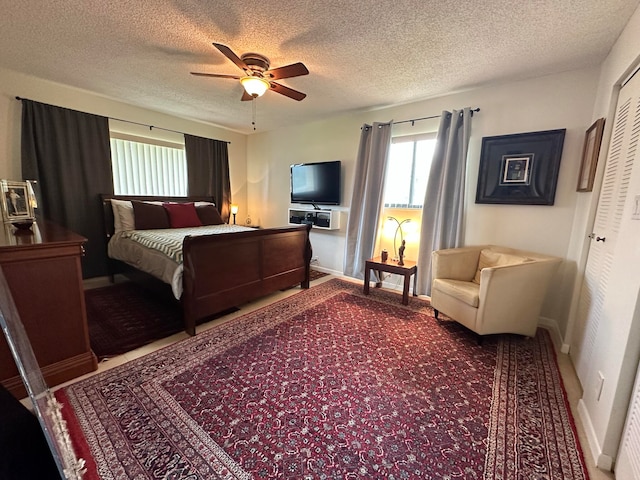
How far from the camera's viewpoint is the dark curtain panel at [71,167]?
294cm

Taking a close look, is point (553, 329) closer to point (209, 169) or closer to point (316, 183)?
point (316, 183)

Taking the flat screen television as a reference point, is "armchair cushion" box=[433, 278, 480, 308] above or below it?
below

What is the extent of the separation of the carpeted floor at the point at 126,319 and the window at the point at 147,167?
4.87 ft

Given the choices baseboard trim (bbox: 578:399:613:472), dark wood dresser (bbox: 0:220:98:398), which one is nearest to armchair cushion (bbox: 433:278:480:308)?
baseboard trim (bbox: 578:399:613:472)

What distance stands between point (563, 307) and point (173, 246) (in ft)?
12.2

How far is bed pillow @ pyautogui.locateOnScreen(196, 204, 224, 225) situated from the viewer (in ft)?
13.5

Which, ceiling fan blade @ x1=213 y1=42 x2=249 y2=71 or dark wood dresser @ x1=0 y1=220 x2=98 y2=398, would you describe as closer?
dark wood dresser @ x1=0 y1=220 x2=98 y2=398

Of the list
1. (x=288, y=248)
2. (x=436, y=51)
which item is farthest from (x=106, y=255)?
(x=436, y=51)

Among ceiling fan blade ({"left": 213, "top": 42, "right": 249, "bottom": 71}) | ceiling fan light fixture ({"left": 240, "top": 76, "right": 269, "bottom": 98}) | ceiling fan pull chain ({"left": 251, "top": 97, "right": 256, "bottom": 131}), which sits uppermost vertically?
ceiling fan pull chain ({"left": 251, "top": 97, "right": 256, "bottom": 131})

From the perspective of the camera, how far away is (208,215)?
418cm

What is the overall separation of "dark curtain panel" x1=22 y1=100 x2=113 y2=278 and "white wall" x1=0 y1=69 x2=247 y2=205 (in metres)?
0.10

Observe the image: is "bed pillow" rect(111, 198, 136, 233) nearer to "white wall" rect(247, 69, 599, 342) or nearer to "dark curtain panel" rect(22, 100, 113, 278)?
"dark curtain panel" rect(22, 100, 113, 278)

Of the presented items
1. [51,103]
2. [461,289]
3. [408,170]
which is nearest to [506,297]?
[461,289]

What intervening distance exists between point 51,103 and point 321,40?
3.22 meters
